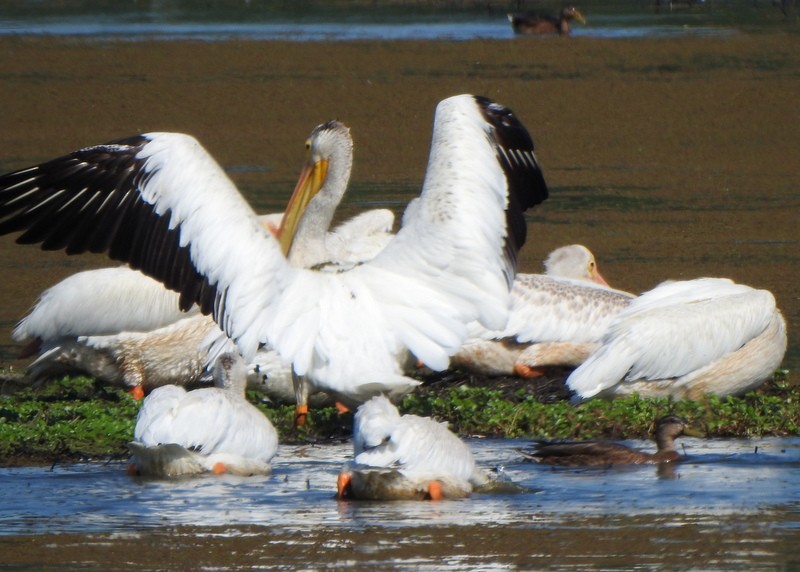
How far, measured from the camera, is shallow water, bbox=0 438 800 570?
4.86m

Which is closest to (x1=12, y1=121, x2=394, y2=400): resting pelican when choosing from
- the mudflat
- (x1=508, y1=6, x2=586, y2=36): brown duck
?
the mudflat

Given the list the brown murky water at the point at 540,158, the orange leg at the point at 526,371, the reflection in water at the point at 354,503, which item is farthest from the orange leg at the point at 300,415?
the orange leg at the point at 526,371

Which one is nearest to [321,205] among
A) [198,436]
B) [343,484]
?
[198,436]

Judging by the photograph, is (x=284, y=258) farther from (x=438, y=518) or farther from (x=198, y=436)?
(x=438, y=518)

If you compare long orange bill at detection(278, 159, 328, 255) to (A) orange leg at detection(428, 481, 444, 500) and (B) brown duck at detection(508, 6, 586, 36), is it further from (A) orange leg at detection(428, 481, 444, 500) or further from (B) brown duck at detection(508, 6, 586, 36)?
(B) brown duck at detection(508, 6, 586, 36)

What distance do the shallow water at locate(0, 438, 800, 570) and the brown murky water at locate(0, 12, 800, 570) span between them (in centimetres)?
1

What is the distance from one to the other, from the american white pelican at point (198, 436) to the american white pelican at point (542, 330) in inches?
80.2

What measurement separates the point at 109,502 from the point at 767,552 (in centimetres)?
217

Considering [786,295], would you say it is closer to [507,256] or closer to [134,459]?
[507,256]

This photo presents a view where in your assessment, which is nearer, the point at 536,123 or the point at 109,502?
the point at 109,502

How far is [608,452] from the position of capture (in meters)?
6.20

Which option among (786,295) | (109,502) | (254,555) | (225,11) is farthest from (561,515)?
(225,11)

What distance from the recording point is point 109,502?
5.61 metres

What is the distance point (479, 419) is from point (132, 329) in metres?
1.74
